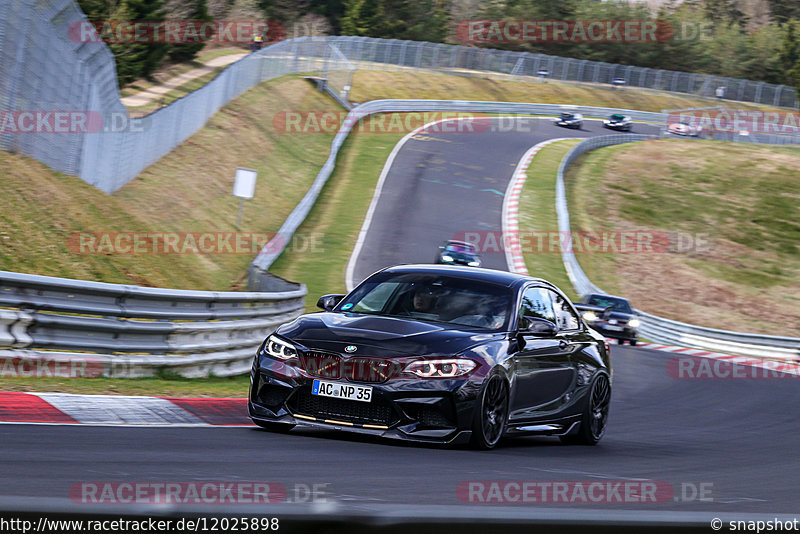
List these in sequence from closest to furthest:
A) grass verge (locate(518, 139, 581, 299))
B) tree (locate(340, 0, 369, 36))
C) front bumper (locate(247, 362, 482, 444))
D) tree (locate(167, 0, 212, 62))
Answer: front bumper (locate(247, 362, 482, 444)) < grass verge (locate(518, 139, 581, 299)) < tree (locate(167, 0, 212, 62)) < tree (locate(340, 0, 369, 36))

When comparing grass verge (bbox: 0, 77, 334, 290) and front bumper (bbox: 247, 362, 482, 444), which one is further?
grass verge (bbox: 0, 77, 334, 290)

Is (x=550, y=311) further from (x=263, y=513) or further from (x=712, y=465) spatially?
(x=263, y=513)

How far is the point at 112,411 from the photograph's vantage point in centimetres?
825

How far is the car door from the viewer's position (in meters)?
8.60

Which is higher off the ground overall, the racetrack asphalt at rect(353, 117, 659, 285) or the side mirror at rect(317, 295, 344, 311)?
the side mirror at rect(317, 295, 344, 311)

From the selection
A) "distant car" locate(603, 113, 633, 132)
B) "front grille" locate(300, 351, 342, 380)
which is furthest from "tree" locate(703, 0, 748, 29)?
"front grille" locate(300, 351, 342, 380)

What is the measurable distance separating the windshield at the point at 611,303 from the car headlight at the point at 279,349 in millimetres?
19857

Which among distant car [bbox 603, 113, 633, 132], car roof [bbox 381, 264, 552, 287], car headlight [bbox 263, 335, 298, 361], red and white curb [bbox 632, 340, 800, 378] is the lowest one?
distant car [bbox 603, 113, 633, 132]

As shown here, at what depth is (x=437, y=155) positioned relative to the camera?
49750 mm

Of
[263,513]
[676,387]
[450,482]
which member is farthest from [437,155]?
[263,513]

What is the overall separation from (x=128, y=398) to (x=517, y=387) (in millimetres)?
3224

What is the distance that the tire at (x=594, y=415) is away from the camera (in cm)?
988

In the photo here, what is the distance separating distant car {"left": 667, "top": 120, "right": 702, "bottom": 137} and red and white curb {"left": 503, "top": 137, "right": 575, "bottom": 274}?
57.2 feet

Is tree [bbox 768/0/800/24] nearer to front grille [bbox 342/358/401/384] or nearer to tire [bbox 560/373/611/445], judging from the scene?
tire [bbox 560/373/611/445]
